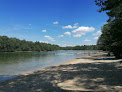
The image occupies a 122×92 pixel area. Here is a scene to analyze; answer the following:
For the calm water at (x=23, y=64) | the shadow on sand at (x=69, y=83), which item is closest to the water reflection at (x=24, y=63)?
the calm water at (x=23, y=64)

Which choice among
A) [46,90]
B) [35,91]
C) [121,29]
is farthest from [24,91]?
[121,29]

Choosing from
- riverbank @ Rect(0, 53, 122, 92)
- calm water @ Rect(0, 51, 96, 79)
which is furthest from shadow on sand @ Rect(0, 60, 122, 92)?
calm water @ Rect(0, 51, 96, 79)

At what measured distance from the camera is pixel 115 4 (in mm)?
7137

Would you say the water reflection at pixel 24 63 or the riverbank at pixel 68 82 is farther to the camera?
the water reflection at pixel 24 63

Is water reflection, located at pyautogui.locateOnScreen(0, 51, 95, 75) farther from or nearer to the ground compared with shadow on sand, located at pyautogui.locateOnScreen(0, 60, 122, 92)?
nearer to the ground

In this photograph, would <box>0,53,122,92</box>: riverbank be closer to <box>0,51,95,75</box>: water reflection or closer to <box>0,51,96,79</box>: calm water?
<box>0,51,96,79</box>: calm water

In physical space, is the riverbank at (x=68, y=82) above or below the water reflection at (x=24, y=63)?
above

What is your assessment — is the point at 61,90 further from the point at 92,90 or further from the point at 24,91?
the point at 24,91

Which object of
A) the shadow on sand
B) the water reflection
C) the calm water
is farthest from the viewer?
the water reflection

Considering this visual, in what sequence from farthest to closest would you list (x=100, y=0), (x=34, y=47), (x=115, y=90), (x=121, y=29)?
(x=34, y=47) → (x=121, y=29) → (x=100, y=0) → (x=115, y=90)

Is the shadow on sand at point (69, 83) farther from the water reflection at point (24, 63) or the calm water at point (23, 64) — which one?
the water reflection at point (24, 63)

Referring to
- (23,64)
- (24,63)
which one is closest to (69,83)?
(23,64)

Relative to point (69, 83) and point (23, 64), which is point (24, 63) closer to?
→ point (23, 64)

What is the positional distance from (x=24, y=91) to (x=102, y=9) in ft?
25.8
